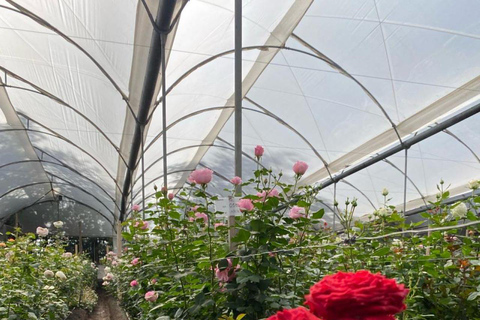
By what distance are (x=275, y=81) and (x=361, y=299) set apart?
5.34 metres

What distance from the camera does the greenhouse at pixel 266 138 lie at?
4.81 ft

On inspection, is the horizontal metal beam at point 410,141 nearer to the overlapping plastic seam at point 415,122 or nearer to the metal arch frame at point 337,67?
the overlapping plastic seam at point 415,122

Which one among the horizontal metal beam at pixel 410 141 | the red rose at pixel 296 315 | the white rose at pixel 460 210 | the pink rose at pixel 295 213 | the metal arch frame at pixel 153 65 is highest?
the metal arch frame at pixel 153 65

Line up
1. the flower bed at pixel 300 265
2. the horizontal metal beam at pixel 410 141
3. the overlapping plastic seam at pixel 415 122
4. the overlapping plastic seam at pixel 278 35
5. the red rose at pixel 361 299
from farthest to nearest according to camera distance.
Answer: the overlapping plastic seam at pixel 415 122, the horizontal metal beam at pixel 410 141, the overlapping plastic seam at pixel 278 35, the flower bed at pixel 300 265, the red rose at pixel 361 299

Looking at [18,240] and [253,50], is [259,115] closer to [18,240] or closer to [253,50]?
[253,50]

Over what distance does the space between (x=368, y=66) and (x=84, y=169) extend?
9159mm

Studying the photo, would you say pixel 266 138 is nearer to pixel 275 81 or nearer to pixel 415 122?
pixel 275 81

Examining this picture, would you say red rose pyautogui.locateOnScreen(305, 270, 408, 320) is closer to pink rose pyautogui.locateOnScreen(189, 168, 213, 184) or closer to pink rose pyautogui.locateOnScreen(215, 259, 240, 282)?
pink rose pyautogui.locateOnScreen(215, 259, 240, 282)

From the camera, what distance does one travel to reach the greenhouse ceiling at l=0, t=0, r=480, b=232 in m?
4.22

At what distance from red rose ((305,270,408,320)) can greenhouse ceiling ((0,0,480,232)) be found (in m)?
3.09

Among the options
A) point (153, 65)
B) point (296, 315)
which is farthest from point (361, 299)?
point (153, 65)

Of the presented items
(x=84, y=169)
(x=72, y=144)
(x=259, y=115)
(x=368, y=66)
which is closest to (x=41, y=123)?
(x=72, y=144)

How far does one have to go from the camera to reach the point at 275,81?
561 centimetres

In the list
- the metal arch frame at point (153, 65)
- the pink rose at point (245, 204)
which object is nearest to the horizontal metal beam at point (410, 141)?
the metal arch frame at point (153, 65)
